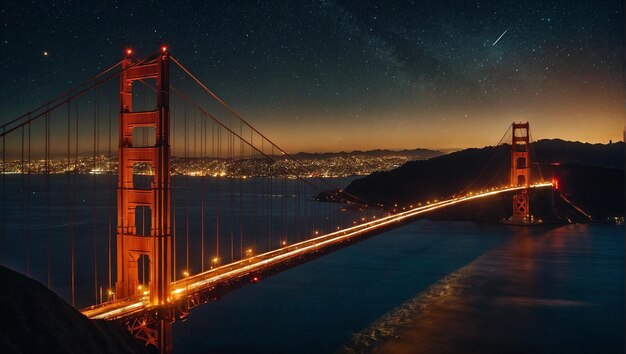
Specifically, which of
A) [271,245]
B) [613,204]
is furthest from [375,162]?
[271,245]

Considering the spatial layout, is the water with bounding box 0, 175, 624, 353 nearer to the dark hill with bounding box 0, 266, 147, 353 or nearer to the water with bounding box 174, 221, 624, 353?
the water with bounding box 174, 221, 624, 353

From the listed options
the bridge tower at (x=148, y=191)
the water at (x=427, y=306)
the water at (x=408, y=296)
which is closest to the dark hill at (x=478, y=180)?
the water at (x=408, y=296)

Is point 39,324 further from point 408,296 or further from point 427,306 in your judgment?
point 408,296

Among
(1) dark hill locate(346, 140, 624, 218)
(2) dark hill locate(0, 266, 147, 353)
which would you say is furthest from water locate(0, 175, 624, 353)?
(1) dark hill locate(346, 140, 624, 218)

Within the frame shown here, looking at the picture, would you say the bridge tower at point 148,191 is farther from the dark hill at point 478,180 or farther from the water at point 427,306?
the dark hill at point 478,180

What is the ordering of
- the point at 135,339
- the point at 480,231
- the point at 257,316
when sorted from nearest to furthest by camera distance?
the point at 135,339 → the point at 257,316 → the point at 480,231

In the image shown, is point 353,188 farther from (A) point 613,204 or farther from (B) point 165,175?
(B) point 165,175
